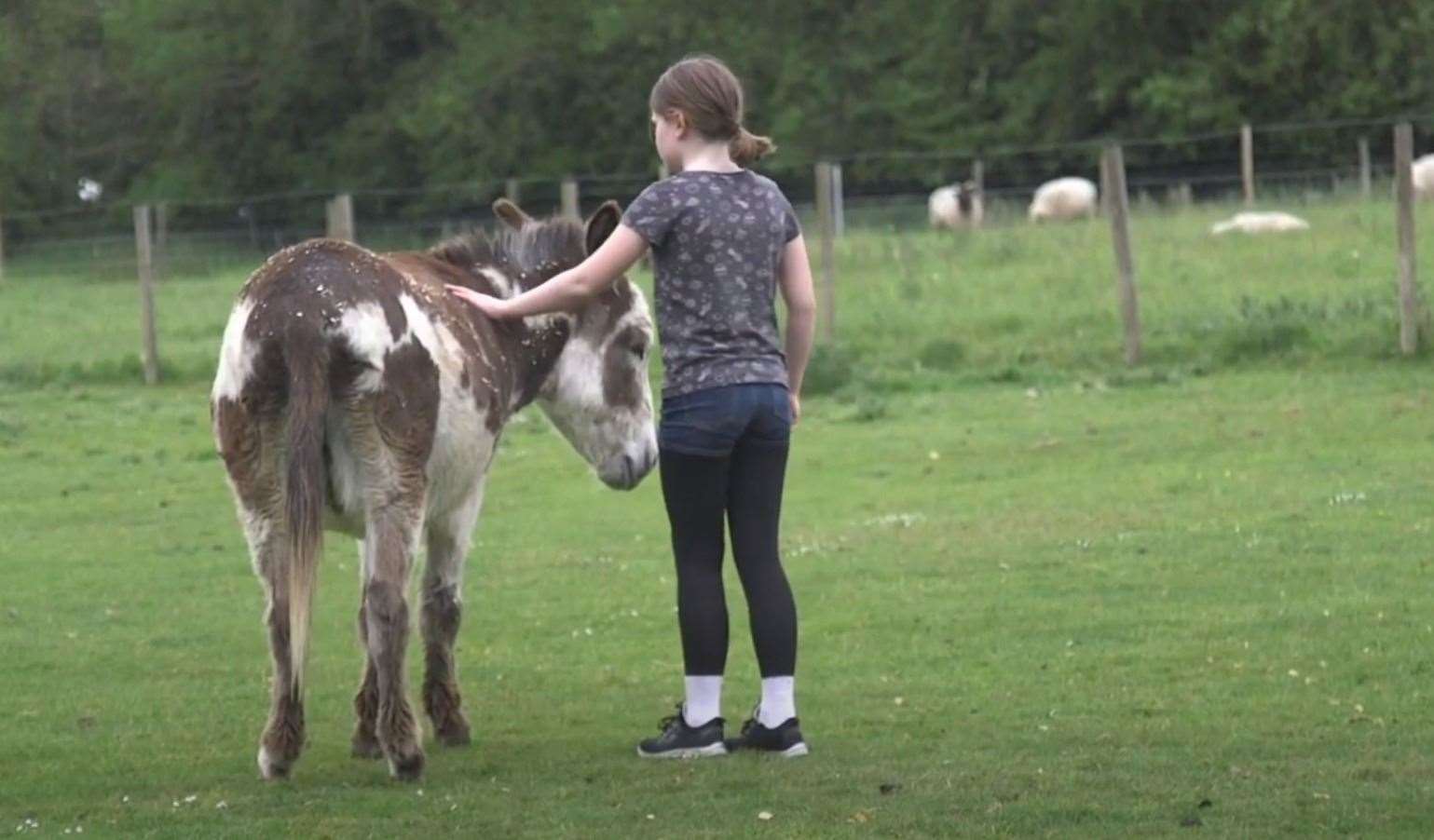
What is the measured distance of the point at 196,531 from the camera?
1351 cm

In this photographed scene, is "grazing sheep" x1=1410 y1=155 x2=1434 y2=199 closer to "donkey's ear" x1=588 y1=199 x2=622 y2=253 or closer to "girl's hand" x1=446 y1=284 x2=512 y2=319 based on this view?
"donkey's ear" x1=588 y1=199 x2=622 y2=253

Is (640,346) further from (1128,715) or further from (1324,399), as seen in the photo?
(1324,399)

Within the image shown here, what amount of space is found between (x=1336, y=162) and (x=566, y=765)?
31.4 meters

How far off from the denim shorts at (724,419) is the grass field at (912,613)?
2.95 ft

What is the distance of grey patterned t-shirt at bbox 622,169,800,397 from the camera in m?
6.58

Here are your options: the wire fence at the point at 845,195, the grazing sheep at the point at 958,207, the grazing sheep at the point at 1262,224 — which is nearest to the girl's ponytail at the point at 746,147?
the wire fence at the point at 845,195

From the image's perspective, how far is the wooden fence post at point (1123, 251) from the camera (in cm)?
1931

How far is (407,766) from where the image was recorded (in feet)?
21.7

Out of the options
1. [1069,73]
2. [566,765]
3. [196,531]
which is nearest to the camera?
[566,765]

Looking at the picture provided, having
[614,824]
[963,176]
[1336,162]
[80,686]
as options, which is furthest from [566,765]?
[963,176]

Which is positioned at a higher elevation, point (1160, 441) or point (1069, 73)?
point (1069, 73)

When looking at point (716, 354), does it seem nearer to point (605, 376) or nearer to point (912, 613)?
point (605, 376)

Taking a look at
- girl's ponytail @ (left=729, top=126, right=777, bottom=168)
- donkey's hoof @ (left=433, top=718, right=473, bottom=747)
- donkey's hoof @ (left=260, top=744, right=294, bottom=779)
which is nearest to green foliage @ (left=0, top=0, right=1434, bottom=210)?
donkey's hoof @ (left=433, top=718, right=473, bottom=747)

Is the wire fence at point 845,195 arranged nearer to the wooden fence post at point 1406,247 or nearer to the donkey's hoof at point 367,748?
the wooden fence post at point 1406,247
